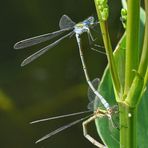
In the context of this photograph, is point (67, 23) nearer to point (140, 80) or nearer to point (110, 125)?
point (110, 125)

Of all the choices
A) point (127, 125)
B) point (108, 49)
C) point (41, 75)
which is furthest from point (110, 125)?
point (41, 75)

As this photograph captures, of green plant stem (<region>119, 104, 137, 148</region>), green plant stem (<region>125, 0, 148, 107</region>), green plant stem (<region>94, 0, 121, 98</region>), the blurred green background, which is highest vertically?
green plant stem (<region>94, 0, 121, 98</region>)

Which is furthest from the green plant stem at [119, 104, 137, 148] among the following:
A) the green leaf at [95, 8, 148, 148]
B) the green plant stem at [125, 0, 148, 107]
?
the green leaf at [95, 8, 148, 148]

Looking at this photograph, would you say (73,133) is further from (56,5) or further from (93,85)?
(93,85)

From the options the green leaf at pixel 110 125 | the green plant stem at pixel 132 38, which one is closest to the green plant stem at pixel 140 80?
the green plant stem at pixel 132 38

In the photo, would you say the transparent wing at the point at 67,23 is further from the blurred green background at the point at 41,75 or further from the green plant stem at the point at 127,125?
the blurred green background at the point at 41,75

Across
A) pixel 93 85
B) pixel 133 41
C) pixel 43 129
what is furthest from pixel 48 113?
pixel 133 41

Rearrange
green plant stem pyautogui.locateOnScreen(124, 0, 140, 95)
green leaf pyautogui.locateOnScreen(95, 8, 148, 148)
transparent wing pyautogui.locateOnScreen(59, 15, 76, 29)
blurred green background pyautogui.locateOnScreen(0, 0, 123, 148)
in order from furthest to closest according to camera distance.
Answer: blurred green background pyautogui.locateOnScreen(0, 0, 123, 148) < transparent wing pyautogui.locateOnScreen(59, 15, 76, 29) < green leaf pyautogui.locateOnScreen(95, 8, 148, 148) < green plant stem pyautogui.locateOnScreen(124, 0, 140, 95)

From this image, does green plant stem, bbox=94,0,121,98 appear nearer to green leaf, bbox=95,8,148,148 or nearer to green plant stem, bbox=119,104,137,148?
green plant stem, bbox=119,104,137,148
